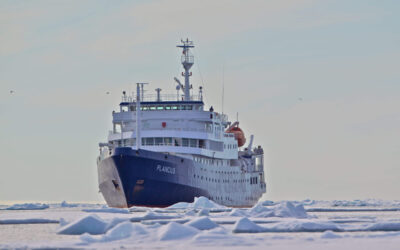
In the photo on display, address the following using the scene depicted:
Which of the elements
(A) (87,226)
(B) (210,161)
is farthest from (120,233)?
(B) (210,161)

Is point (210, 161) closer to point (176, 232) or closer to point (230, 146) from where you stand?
point (230, 146)

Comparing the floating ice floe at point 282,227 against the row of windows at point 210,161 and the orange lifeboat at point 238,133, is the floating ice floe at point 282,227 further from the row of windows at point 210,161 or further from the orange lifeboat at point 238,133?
the orange lifeboat at point 238,133

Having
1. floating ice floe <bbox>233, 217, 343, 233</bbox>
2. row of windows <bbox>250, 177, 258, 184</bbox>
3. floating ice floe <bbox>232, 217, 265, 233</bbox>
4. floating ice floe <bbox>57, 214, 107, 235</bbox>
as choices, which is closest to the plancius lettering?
row of windows <bbox>250, 177, 258, 184</bbox>

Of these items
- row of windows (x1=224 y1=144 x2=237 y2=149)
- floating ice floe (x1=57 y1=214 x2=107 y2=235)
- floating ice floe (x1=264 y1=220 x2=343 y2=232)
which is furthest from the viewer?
row of windows (x1=224 y1=144 x2=237 y2=149)

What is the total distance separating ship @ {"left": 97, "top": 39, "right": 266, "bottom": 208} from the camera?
52.2 m

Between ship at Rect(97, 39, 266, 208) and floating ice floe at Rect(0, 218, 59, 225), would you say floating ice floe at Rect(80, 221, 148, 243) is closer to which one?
floating ice floe at Rect(0, 218, 59, 225)

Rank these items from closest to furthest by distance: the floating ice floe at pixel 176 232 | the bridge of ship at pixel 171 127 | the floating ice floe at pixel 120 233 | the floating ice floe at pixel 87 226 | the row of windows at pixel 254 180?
the floating ice floe at pixel 176 232, the floating ice floe at pixel 120 233, the floating ice floe at pixel 87 226, the bridge of ship at pixel 171 127, the row of windows at pixel 254 180

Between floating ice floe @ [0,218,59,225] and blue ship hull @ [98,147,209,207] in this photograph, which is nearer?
floating ice floe @ [0,218,59,225]

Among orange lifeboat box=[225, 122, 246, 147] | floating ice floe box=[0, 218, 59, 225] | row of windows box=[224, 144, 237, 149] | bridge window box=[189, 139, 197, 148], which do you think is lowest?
floating ice floe box=[0, 218, 59, 225]

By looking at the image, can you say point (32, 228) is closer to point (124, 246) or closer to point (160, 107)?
point (124, 246)

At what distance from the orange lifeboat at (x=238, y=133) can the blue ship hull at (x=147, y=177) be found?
21.2 metres

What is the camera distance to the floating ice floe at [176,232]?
21672 millimetres

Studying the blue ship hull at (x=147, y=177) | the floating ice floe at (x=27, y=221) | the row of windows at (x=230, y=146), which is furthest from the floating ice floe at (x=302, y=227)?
the row of windows at (x=230, y=146)

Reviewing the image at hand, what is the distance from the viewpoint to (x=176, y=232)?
72.1 feet
